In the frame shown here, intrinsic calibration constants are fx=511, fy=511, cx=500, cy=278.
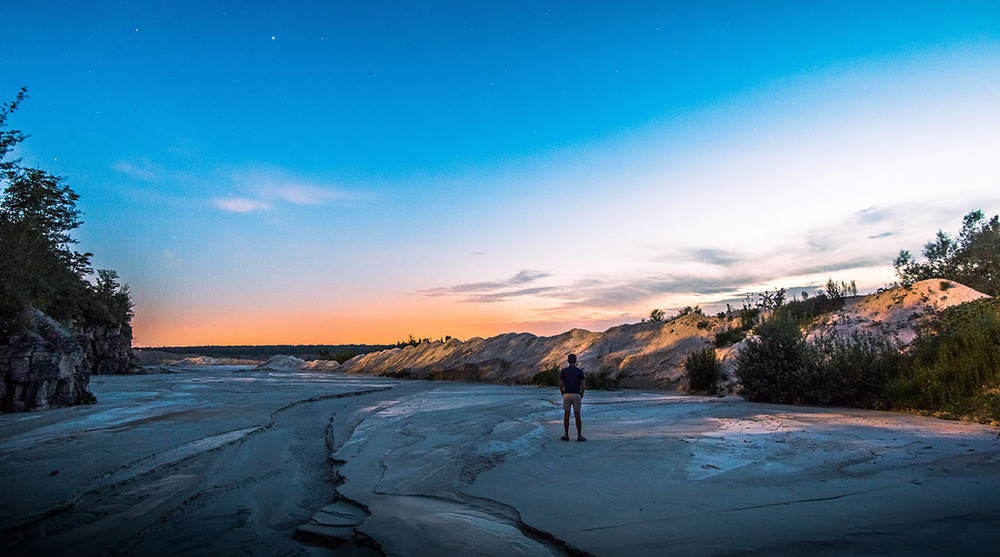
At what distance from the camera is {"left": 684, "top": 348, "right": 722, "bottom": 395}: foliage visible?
61.5 feet

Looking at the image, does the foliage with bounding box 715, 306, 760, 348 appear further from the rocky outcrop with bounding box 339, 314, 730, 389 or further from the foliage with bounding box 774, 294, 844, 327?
the foliage with bounding box 774, 294, 844, 327

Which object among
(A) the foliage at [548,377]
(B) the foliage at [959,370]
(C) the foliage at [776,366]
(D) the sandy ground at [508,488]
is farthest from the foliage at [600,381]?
(D) the sandy ground at [508,488]

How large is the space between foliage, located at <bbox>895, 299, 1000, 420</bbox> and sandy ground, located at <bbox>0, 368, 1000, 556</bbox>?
1160mm

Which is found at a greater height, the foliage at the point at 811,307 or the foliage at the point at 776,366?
the foliage at the point at 811,307

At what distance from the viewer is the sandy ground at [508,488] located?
4.29m

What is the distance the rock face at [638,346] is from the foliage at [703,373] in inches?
18.1

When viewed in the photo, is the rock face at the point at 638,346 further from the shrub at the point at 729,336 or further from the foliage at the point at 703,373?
the shrub at the point at 729,336

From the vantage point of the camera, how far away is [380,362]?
1768 inches

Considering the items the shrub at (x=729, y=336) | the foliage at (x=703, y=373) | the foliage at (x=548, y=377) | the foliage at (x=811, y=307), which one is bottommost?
the foliage at (x=548, y=377)

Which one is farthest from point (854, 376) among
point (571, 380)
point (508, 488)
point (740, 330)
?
point (508, 488)

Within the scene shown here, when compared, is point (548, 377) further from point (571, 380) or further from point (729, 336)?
point (571, 380)

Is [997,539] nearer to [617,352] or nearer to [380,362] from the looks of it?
[617,352]

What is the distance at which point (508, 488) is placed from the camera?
5.94 m

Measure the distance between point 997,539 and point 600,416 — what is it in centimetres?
889
